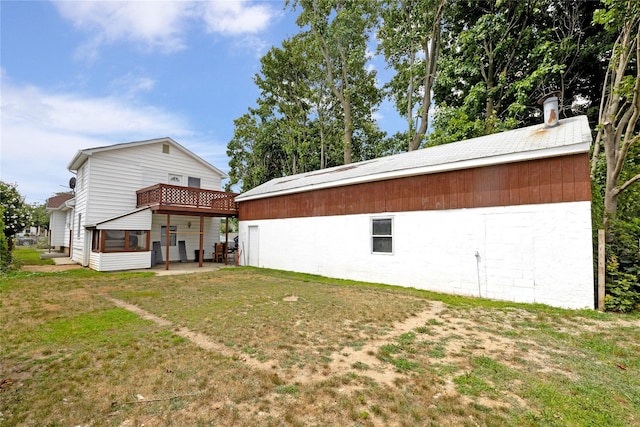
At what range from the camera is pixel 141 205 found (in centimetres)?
1483

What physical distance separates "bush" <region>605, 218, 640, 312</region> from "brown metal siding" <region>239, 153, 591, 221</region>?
5.16 feet

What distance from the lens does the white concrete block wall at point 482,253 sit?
6.27 metres

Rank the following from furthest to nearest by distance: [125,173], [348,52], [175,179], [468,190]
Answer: [348,52]
[175,179]
[125,173]
[468,190]

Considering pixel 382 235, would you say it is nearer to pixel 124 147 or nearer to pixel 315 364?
pixel 315 364

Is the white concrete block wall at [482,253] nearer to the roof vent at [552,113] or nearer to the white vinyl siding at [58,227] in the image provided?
the roof vent at [552,113]

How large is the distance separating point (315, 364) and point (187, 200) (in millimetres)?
12746

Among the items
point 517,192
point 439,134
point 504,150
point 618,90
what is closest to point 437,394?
point 517,192

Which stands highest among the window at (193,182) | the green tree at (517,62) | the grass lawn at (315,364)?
the green tree at (517,62)

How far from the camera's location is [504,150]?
7363mm

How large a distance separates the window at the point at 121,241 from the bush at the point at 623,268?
52.7ft

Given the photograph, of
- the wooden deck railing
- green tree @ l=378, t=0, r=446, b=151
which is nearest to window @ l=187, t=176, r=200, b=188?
the wooden deck railing

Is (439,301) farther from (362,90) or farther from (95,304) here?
(362,90)

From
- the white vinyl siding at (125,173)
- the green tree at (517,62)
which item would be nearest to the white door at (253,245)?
the white vinyl siding at (125,173)

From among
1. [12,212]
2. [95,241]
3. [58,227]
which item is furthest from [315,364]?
[58,227]
